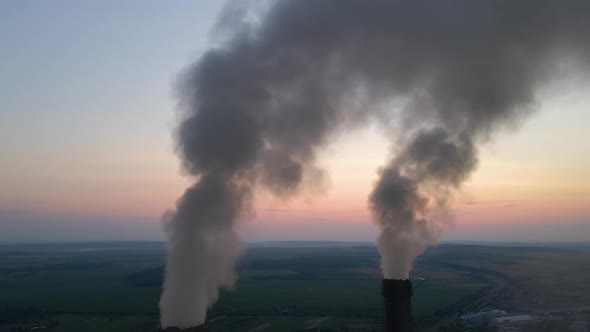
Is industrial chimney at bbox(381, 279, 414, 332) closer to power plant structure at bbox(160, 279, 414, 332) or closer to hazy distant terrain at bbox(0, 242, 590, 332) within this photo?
power plant structure at bbox(160, 279, 414, 332)

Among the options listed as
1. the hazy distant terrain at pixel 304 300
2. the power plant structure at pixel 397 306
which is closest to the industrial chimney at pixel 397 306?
the power plant structure at pixel 397 306

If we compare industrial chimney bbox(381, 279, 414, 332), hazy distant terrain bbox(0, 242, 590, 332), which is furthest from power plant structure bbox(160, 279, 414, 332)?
→ hazy distant terrain bbox(0, 242, 590, 332)

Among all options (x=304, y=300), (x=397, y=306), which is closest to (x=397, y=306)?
(x=397, y=306)

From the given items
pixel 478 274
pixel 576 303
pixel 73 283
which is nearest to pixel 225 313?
pixel 576 303

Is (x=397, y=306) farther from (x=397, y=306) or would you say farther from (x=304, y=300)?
(x=304, y=300)

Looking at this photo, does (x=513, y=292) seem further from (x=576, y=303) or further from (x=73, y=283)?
(x=73, y=283)

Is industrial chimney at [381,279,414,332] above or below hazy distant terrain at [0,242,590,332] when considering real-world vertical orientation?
above

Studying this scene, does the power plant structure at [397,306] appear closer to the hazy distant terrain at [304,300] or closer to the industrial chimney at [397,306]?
the industrial chimney at [397,306]

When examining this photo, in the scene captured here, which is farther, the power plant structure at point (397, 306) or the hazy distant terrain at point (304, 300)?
the hazy distant terrain at point (304, 300)

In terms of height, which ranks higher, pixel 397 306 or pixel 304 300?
pixel 397 306
